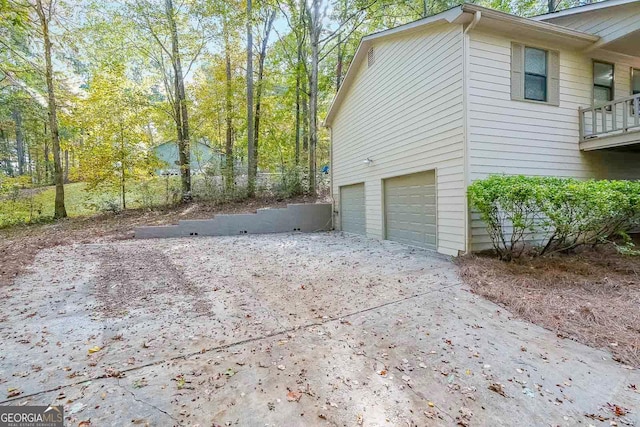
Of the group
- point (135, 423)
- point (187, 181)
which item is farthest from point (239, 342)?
point (187, 181)

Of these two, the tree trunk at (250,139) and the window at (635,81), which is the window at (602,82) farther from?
the tree trunk at (250,139)

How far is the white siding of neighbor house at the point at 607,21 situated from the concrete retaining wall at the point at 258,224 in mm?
8043

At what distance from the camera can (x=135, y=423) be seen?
189 centimetres

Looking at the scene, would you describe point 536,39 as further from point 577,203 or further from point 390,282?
point 390,282

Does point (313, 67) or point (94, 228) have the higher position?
point (313, 67)

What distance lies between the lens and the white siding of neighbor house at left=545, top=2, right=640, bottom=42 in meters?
6.07

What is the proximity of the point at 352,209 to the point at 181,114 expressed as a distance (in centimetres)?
875

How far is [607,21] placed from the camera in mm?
6387

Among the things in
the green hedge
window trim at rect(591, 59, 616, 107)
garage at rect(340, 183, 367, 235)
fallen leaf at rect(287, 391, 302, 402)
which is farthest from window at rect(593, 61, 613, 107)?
fallen leaf at rect(287, 391, 302, 402)

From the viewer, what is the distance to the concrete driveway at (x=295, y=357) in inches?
80.1

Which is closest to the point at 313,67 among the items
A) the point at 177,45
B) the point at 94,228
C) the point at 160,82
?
the point at 177,45

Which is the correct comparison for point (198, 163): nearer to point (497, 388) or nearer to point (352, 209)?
point (352, 209)

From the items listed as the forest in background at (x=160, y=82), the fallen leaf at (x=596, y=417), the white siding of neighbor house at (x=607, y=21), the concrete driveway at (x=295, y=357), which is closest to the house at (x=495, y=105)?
the white siding of neighbor house at (x=607, y=21)

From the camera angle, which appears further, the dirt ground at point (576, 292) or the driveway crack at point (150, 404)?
the dirt ground at point (576, 292)
